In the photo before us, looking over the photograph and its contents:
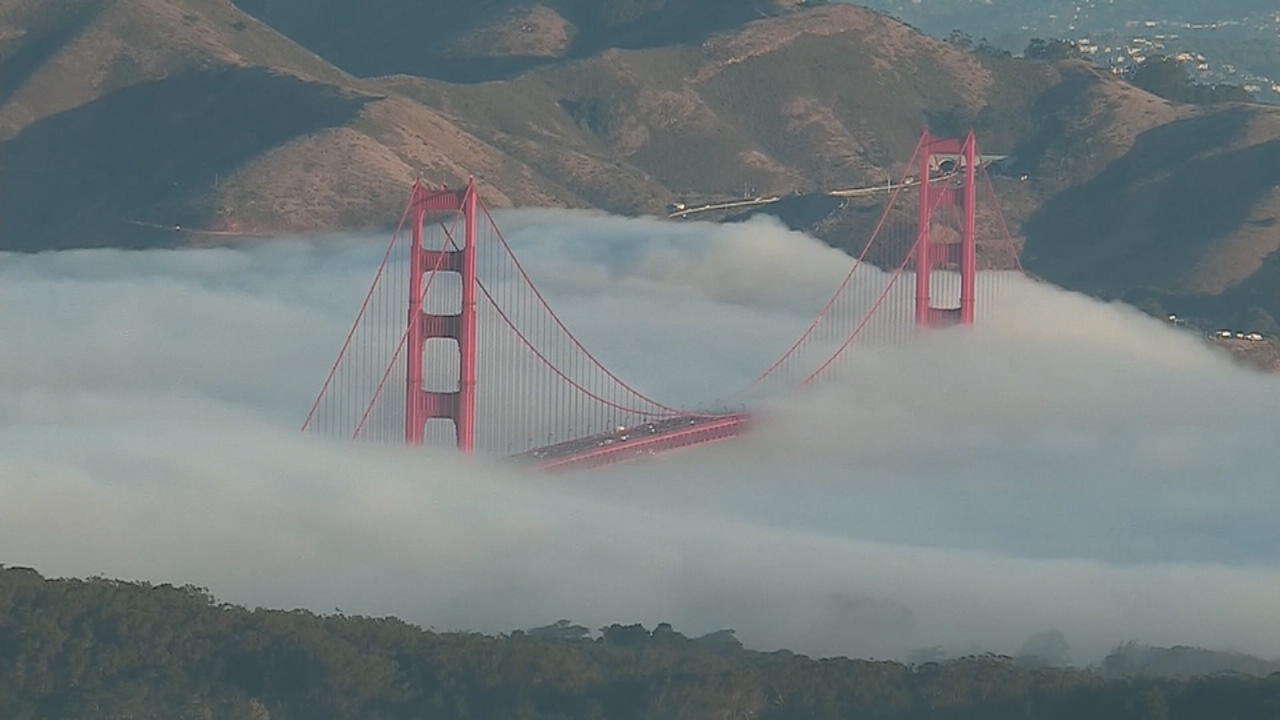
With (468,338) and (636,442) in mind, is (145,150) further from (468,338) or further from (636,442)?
(468,338)

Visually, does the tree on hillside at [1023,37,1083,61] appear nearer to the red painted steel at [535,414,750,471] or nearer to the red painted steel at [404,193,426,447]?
the red painted steel at [535,414,750,471]

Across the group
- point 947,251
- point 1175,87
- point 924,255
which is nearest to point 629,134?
point 1175,87

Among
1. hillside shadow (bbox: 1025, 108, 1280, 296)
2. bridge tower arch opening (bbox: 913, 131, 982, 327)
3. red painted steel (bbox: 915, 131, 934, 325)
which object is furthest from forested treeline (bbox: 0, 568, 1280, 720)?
hillside shadow (bbox: 1025, 108, 1280, 296)

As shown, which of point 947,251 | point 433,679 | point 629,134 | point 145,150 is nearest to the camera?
point 433,679

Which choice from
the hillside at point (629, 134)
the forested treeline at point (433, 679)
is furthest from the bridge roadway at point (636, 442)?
the hillside at point (629, 134)

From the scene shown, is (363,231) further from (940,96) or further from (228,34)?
(940,96)

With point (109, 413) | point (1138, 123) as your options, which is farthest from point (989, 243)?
point (109, 413)
